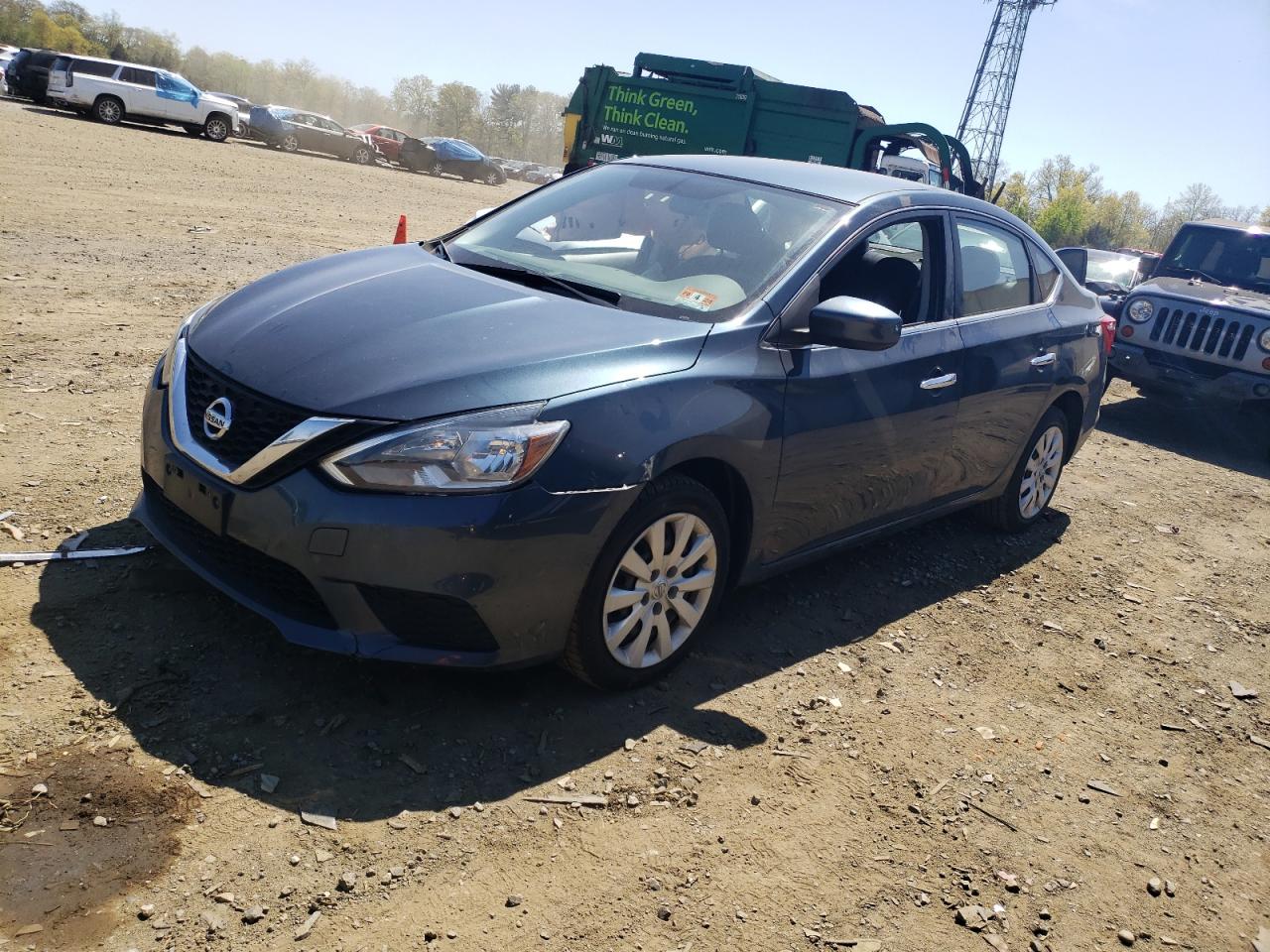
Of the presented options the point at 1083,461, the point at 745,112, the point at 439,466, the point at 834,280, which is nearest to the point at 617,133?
the point at 745,112

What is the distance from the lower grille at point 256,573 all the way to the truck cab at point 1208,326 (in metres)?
9.07

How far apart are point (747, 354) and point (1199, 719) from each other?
244 centimetres

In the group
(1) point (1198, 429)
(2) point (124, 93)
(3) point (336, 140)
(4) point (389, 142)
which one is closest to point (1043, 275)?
(1) point (1198, 429)

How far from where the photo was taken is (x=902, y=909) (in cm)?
289

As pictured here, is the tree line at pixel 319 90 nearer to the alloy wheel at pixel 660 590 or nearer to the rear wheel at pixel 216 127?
the rear wheel at pixel 216 127

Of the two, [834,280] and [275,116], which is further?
[275,116]

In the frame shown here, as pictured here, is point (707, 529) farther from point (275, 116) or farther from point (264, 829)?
point (275, 116)

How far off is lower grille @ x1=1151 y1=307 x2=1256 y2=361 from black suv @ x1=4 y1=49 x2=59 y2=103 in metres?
26.5

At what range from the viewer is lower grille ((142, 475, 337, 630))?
10.1ft

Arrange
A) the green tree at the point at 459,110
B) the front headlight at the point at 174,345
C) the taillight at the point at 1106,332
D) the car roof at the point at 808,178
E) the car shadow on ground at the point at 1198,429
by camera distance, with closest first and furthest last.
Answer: the front headlight at the point at 174,345
the car roof at the point at 808,178
the taillight at the point at 1106,332
the car shadow on ground at the point at 1198,429
the green tree at the point at 459,110

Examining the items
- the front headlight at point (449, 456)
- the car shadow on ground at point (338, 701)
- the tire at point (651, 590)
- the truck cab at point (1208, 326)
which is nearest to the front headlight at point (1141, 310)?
the truck cab at point (1208, 326)

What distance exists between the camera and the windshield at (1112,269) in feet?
40.5

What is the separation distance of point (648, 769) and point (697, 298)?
5.45ft

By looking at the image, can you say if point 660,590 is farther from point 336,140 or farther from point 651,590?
point 336,140
